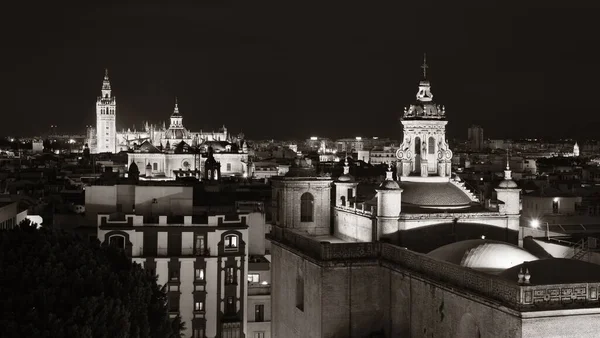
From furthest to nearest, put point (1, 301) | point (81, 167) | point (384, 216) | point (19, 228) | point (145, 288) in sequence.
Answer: point (81, 167)
point (384, 216)
point (19, 228)
point (145, 288)
point (1, 301)

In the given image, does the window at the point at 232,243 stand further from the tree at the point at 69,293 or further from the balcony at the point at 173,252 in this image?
the tree at the point at 69,293

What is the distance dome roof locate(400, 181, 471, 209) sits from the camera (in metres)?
30.7

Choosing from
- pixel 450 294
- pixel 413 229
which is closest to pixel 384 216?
pixel 413 229

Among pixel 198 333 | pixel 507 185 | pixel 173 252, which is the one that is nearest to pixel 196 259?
pixel 173 252

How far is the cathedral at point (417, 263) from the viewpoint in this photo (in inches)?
768

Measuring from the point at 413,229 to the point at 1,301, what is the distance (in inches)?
557

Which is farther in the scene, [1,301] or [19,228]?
[19,228]

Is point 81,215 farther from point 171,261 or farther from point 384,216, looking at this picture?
point 384,216

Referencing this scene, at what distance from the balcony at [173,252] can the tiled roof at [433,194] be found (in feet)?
34.8

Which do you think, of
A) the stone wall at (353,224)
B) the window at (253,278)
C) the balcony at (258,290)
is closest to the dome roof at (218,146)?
the window at (253,278)

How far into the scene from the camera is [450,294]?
74.5 ft

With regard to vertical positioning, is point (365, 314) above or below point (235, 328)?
above

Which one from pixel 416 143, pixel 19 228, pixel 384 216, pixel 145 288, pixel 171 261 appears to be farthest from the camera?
pixel 171 261

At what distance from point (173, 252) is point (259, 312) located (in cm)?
508
